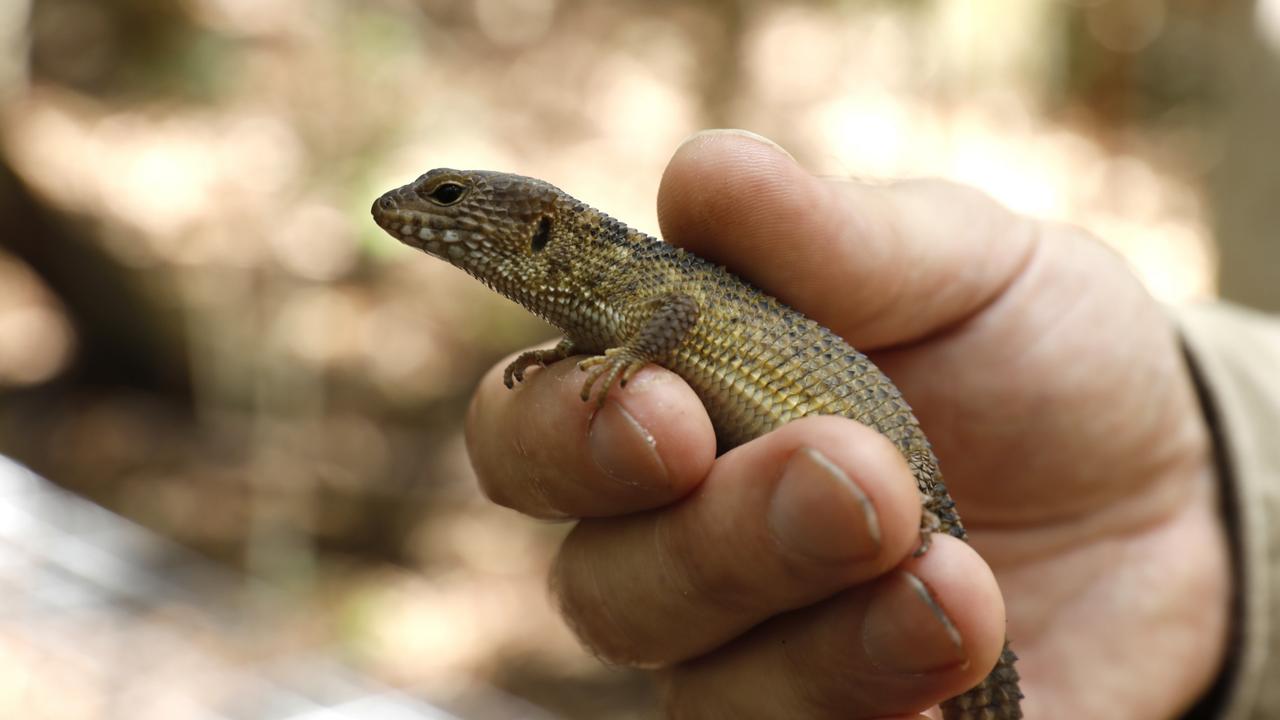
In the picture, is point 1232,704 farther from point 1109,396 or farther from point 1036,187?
point 1036,187

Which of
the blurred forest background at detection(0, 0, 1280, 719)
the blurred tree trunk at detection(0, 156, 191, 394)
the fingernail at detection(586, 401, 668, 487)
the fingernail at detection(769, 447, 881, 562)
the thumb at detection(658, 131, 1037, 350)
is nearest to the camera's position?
the fingernail at detection(769, 447, 881, 562)

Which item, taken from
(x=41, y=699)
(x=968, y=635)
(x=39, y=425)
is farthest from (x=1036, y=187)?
(x=39, y=425)

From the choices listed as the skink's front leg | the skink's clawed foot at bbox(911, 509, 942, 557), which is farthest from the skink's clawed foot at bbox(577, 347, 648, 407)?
the skink's clawed foot at bbox(911, 509, 942, 557)

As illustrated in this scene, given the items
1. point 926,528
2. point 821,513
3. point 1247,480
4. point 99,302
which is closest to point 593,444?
point 821,513

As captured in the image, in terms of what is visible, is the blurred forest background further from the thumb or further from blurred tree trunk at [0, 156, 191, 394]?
the thumb

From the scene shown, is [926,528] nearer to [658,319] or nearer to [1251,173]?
[658,319]


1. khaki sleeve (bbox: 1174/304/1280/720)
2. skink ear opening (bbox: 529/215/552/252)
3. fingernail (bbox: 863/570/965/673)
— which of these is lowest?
khaki sleeve (bbox: 1174/304/1280/720)
